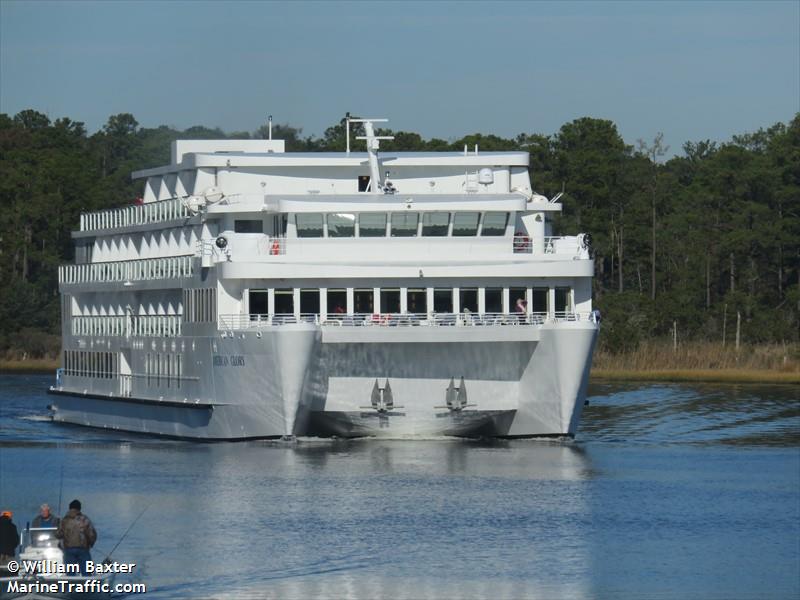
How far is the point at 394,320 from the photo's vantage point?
162 ft

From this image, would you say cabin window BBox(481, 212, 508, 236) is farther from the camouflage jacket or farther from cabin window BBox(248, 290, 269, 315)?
the camouflage jacket

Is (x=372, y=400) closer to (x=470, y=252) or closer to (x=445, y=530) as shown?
(x=470, y=252)

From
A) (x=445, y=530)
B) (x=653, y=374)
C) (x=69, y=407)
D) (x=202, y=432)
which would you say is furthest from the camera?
(x=653, y=374)

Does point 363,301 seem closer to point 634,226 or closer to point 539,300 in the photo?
point 539,300

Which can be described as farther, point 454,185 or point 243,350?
point 454,185

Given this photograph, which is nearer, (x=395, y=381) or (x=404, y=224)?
(x=395, y=381)

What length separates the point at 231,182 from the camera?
54969 mm

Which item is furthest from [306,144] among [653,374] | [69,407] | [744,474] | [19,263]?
[744,474]

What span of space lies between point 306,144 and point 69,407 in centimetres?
7254

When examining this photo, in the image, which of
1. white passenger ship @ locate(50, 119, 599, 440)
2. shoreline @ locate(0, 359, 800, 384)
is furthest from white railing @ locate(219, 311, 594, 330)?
shoreline @ locate(0, 359, 800, 384)

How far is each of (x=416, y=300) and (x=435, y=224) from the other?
2181 mm

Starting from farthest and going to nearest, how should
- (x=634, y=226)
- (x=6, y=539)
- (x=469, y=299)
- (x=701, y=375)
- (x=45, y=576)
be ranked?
1. (x=634, y=226)
2. (x=701, y=375)
3. (x=469, y=299)
4. (x=6, y=539)
5. (x=45, y=576)

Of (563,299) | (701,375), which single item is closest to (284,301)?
(563,299)

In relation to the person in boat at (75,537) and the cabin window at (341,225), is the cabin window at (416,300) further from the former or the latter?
the person in boat at (75,537)
